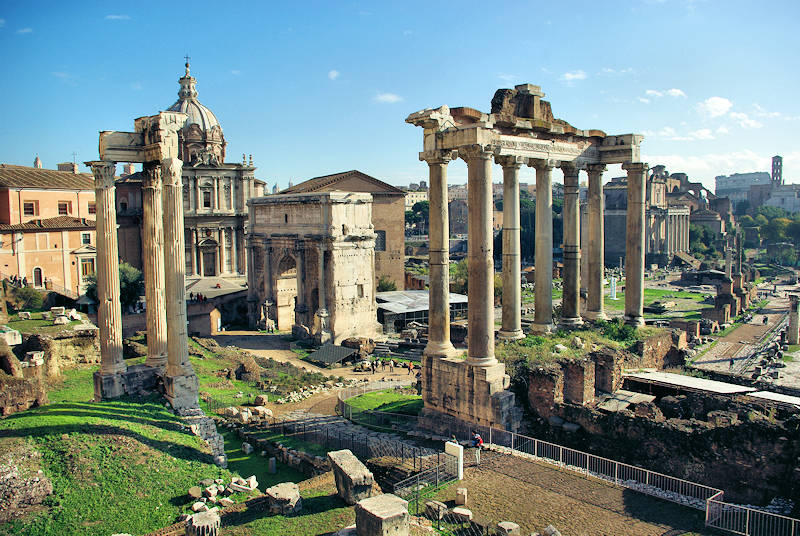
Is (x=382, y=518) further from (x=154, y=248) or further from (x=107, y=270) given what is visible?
(x=107, y=270)

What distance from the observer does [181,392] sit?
19.0 meters

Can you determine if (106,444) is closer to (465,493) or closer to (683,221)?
(465,493)

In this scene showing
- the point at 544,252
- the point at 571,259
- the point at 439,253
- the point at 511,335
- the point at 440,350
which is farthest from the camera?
Result: the point at 571,259

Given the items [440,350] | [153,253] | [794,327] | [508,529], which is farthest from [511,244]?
[794,327]

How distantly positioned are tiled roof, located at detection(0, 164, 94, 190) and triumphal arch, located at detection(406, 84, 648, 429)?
36.2 meters

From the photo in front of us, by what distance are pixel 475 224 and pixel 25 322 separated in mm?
25403

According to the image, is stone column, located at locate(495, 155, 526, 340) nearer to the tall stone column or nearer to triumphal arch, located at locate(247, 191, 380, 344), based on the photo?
the tall stone column

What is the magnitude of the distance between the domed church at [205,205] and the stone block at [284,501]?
40.1 metres

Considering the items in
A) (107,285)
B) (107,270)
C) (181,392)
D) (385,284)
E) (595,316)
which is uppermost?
(107,270)

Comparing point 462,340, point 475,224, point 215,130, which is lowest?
point 462,340

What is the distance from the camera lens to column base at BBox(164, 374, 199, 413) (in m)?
18.9

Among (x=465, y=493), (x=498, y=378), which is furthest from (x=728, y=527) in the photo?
(x=498, y=378)

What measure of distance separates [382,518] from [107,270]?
40.8ft

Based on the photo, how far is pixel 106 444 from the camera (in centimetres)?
1512
